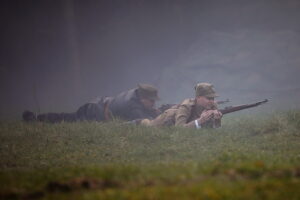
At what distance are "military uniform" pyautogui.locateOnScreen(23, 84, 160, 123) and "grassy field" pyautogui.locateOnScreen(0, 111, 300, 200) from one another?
259 cm

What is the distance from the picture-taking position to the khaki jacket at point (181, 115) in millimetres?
13312

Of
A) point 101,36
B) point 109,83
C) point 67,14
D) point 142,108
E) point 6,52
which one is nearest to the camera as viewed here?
point 142,108

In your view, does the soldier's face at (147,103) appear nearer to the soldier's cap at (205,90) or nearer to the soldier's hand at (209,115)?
the soldier's cap at (205,90)

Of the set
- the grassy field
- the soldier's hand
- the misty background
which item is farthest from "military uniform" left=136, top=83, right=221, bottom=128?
the misty background

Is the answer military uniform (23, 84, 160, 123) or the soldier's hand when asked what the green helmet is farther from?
military uniform (23, 84, 160, 123)

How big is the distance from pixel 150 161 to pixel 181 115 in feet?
17.7

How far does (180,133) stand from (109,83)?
31.7 meters

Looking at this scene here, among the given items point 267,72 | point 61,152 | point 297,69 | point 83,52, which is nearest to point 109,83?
point 83,52

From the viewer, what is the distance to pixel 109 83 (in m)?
42.4

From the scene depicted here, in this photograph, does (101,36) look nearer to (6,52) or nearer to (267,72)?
(6,52)

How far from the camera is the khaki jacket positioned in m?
13.3

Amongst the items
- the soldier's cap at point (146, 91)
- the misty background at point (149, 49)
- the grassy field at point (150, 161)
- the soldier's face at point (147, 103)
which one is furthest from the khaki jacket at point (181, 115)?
the misty background at point (149, 49)

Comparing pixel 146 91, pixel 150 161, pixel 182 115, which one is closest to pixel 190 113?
pixel 182 115

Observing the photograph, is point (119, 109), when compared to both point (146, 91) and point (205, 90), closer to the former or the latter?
point (146, 91)
